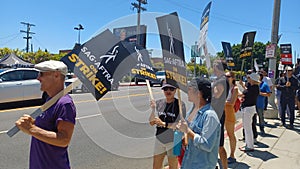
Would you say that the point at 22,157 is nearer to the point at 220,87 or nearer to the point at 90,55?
the point at 90,55

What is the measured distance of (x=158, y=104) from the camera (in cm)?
346

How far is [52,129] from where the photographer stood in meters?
2.24

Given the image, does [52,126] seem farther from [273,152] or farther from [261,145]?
[261,145]

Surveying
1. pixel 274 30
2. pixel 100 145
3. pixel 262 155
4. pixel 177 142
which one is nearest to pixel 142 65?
pixel 177 142

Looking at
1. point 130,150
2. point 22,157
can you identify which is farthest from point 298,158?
point 22,157

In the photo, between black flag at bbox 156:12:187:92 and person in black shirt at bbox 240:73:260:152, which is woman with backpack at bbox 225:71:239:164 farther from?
black flag at bbox 156:12:187:92

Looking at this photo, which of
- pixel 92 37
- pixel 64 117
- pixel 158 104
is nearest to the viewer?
pixel 64 117

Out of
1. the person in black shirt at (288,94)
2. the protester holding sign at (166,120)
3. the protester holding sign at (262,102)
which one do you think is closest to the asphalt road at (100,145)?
the protester holding sign at (166,120)

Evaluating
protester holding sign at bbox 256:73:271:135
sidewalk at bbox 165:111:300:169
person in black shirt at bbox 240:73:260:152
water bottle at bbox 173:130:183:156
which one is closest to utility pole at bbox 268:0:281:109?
sidewalk at bbox 165:111:300:169

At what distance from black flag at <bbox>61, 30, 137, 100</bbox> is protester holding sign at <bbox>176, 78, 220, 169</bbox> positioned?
2.62ft

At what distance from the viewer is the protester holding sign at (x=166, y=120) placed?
3291mm

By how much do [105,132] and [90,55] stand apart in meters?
4.60

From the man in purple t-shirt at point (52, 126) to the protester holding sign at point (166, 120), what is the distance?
1203mm

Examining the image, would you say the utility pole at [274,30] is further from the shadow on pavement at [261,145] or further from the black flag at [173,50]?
the black flag at [173,50]
